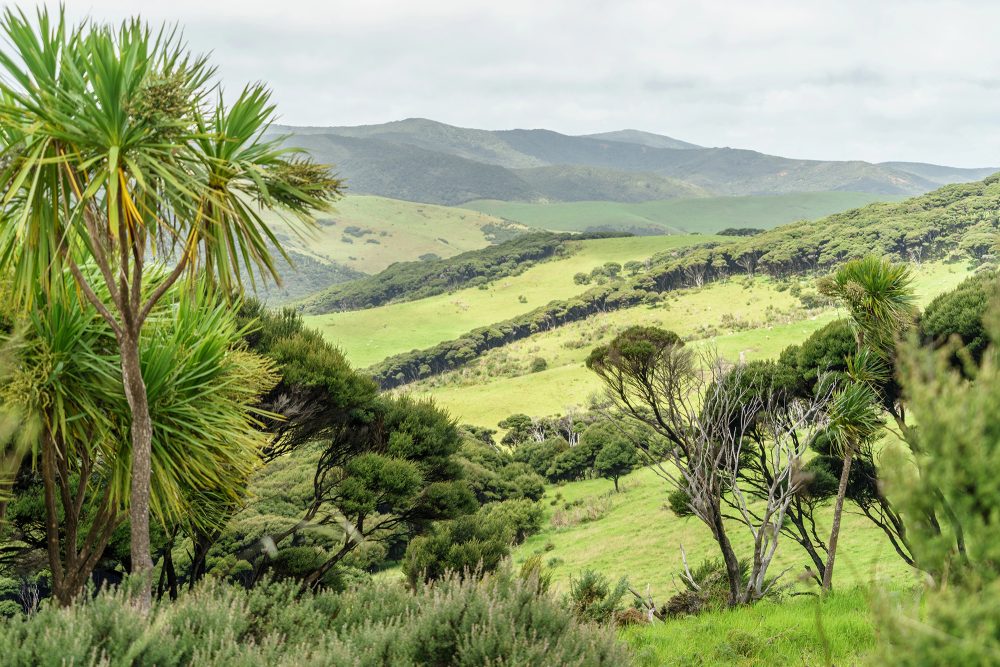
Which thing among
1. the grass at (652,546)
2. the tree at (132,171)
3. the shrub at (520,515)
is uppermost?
the tree at (132,171)

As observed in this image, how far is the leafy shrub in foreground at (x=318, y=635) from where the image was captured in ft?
15.1

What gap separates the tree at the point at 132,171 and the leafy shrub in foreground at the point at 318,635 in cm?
101

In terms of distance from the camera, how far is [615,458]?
44.1 m

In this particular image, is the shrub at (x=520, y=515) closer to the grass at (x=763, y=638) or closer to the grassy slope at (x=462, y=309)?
the grass at (x=763, y=638)

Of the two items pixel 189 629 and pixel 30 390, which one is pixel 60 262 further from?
pixel 189 629

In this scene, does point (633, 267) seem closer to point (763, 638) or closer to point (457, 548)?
point (457, 548)

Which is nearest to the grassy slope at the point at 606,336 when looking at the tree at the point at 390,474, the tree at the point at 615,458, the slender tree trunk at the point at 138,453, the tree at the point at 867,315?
the tree at the point at 615,458

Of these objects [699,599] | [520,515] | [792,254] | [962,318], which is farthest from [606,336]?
[699,599]

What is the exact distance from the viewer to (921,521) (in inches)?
82.4

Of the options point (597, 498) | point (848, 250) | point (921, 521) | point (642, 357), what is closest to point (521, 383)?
point (597, 498)

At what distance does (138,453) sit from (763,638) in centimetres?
749

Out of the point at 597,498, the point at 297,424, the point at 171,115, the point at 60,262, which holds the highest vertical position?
the point at 171,115

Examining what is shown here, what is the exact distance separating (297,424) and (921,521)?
14.4 metres

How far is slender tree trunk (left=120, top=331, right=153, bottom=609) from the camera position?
20.5 ft
